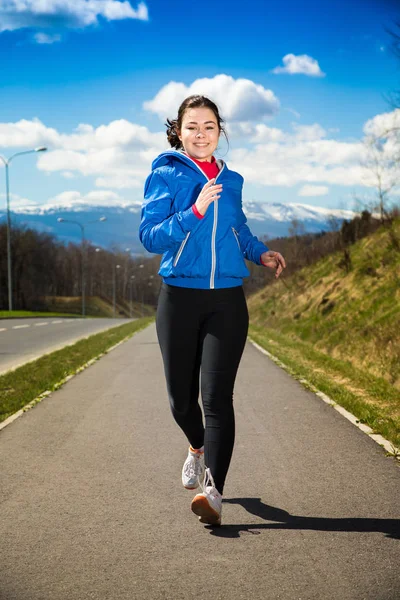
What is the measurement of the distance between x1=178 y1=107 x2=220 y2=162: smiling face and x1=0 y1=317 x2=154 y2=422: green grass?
15.5ft

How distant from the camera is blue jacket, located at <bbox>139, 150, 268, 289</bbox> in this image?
3.95m

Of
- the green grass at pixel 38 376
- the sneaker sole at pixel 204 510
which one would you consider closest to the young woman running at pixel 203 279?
the sneaker sole at pixel 204 510

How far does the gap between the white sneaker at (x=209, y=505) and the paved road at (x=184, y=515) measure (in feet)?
0.25

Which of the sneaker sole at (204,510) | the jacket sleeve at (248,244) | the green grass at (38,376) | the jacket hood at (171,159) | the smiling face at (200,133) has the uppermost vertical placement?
the smiling face at (200,133)

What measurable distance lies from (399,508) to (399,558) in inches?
34.7

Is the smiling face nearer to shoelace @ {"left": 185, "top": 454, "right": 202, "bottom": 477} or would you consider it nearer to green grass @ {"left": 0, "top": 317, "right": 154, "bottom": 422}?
shoelace @ {"left": 185, "top": 454, "right": 202, "bottom": 477}

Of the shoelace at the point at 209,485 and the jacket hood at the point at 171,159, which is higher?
the jacket hood at the point at 171,159

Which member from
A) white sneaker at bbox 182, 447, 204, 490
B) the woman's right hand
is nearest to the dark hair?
the woman's right hand

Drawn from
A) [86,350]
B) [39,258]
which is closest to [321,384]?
[86,350]

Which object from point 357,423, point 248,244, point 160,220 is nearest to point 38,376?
point 357,423

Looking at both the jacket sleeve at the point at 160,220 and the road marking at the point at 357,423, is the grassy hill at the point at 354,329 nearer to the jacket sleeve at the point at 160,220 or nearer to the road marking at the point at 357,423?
the road marking at the point at 357,423

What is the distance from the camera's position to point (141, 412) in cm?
814

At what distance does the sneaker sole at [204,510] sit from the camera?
153 inches

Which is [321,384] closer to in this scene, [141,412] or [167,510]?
[141,412]
